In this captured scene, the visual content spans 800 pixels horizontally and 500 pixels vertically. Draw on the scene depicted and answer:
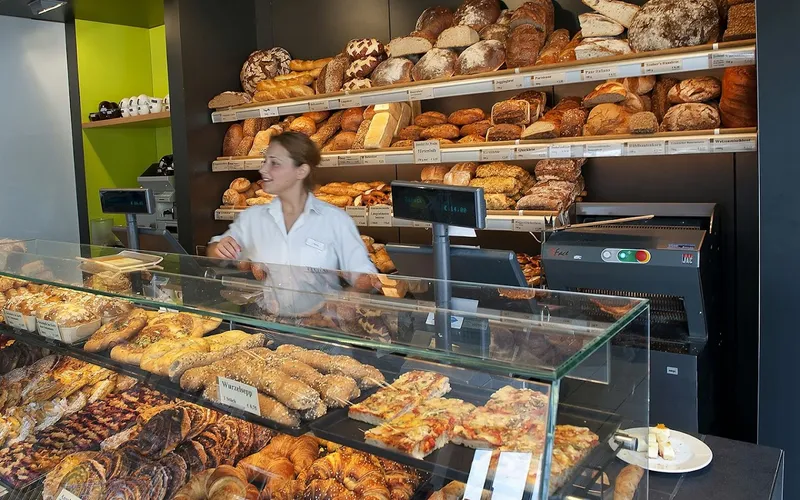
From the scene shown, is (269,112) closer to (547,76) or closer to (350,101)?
(350,101)

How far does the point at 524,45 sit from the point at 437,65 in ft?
1.50

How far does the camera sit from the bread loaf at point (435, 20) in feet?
12.3

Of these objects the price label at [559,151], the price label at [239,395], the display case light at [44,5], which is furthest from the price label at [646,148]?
the display case light at [44,5]

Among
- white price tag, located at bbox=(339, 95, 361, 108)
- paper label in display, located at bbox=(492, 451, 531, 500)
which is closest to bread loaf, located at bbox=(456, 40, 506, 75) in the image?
white price tag, located at bbox=(339, 95, 361, 108)

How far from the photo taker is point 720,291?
279cm

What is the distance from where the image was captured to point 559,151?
122 inches

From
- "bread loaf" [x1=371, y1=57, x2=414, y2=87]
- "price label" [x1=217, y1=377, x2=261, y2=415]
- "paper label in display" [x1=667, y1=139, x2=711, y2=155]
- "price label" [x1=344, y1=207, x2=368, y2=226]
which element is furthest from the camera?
"price label" [x1=344, y1=207, x2=368, y2=226]

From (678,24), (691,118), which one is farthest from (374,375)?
(678,24)

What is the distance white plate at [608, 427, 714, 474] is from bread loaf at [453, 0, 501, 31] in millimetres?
2503

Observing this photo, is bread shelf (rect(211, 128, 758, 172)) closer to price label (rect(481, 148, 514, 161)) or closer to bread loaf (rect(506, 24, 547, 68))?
price label (rect(481, 148, 514, 161))

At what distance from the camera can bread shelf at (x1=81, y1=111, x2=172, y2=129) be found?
187 inches

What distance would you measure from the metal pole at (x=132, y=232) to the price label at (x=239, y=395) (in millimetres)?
1749

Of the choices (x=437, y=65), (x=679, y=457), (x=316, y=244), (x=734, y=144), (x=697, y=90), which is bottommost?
(x=679, y=457)

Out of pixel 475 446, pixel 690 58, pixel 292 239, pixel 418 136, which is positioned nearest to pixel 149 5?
pixel 418 136
